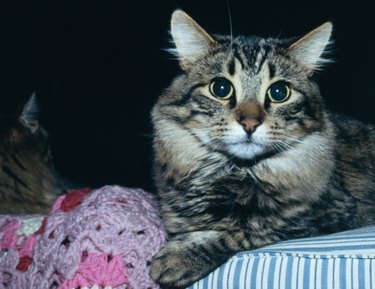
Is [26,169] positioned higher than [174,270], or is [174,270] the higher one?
[26,169]

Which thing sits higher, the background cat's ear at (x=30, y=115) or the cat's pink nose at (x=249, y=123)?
the background cat's ear at (x=30, y=115)

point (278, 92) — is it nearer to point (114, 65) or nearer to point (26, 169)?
point (26, 169)

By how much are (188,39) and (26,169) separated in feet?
2.84

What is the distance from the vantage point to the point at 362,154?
1824 millimetres

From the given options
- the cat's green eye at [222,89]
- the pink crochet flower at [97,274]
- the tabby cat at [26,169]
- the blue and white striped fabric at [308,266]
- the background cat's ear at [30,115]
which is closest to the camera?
the blue and white striped fabric at [308,266]

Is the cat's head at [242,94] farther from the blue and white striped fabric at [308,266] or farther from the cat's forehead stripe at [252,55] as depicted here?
the blue and white striped fabric at [308,266]

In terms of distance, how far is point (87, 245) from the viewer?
4.00 ft

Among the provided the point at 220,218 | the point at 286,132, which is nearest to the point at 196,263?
the point at 220,218

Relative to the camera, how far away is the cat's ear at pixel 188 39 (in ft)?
5.19

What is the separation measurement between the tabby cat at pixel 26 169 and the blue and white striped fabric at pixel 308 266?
3.18ft

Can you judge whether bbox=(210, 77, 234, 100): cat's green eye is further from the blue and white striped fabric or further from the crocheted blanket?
the blue and white striped fabric

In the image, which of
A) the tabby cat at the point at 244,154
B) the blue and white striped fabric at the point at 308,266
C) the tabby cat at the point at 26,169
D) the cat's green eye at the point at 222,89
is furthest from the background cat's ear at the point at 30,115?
the blue and white striped fabric at the point at 308,266

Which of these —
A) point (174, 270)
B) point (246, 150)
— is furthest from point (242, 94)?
point (174, 270)

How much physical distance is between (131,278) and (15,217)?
50cm
